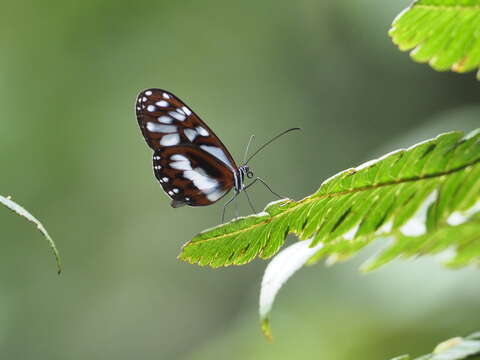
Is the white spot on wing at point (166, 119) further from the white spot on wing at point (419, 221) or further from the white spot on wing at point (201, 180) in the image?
the white spot on wing at point (419, 221)

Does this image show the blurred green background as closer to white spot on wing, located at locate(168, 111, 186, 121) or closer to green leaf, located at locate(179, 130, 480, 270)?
white spot on wing, located at locate(168, 111, 186, 121)

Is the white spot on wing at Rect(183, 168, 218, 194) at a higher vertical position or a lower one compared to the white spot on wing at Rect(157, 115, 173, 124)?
lower

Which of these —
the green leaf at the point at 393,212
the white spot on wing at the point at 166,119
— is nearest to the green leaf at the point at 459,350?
→ the green leaf at the point at 393,212

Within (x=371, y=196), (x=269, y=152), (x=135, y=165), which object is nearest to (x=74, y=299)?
(x=135, y=165)

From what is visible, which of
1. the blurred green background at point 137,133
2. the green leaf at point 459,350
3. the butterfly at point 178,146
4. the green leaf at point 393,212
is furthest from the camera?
the blurred green background at point 137,133

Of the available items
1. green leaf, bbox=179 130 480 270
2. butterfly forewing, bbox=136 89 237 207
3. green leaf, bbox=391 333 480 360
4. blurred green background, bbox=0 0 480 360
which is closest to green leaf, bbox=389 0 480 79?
green leaf, bbox=179 130 480 270

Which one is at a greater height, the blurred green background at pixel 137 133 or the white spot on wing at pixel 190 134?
the blurred green background at pixel 137 133

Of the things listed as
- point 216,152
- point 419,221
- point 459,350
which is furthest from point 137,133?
point 459,350

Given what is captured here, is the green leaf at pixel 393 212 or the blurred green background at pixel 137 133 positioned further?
the blurred green background at pixel 137 133
